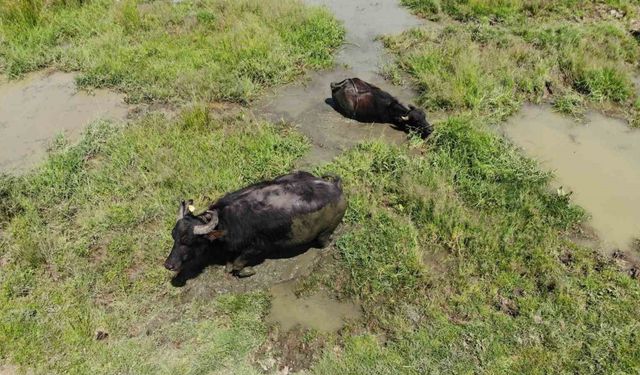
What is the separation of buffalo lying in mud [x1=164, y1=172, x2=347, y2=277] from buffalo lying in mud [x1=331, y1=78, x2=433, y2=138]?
8.92ft

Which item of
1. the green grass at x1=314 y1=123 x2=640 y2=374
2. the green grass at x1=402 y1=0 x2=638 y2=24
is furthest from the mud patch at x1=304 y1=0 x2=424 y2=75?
the green grass at x1=314 y1=123 x2=640 y2=374

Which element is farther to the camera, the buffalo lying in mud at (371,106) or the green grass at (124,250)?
the buffalo lying in mud at (371,106)

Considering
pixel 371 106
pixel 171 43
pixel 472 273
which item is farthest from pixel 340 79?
pixel 472 273

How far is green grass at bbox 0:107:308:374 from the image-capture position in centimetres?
557

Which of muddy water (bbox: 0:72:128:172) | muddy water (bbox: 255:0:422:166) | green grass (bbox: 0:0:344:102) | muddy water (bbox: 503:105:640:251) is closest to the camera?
muddy water (bbox: 503:105:640:251)

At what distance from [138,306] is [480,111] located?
6507 millimetres

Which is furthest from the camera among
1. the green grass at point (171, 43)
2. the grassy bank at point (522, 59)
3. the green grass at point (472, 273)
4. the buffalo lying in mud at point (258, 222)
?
the green grass at point (171, 43)

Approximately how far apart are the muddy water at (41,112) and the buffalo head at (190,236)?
3.78 meters

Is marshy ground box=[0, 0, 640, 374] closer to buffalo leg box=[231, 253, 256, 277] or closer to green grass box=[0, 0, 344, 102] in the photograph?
green grass box=[0, 0, 344, 102]

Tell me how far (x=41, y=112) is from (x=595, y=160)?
32.0 ft

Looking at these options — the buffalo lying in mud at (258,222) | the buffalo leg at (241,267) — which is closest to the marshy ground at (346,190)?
the buffalo leg at (241,267)

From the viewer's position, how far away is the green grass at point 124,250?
5574 millimetres

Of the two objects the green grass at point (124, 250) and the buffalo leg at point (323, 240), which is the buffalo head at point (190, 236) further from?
the buffalo leg at point (323, 240)

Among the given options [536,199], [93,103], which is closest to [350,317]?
[536,199]
